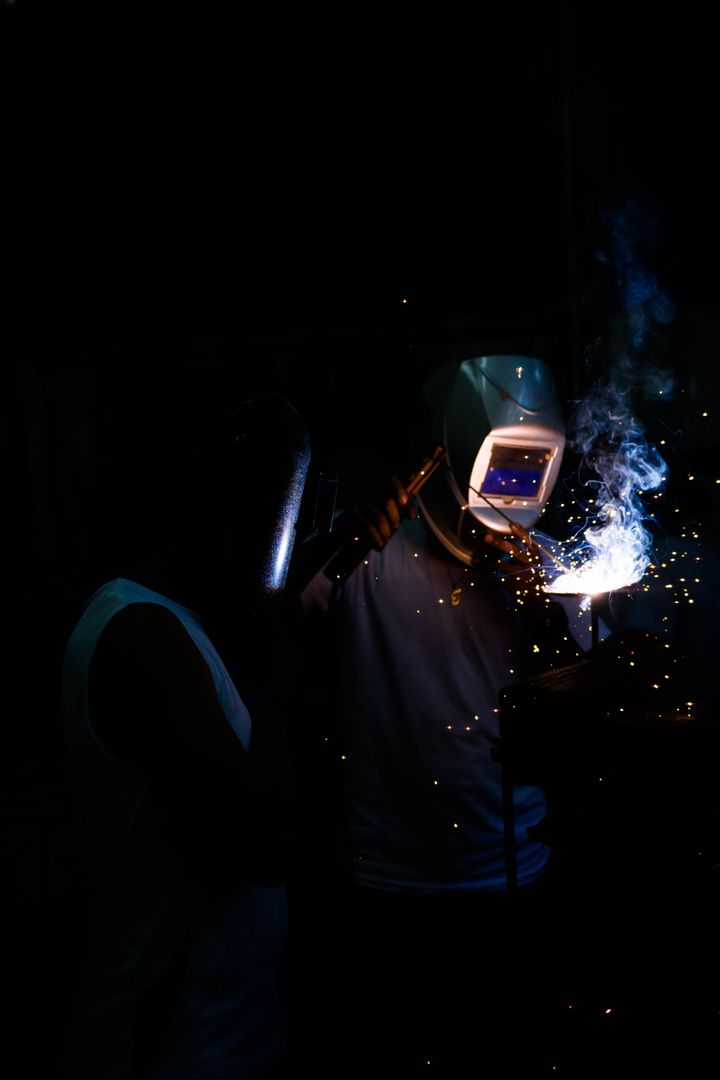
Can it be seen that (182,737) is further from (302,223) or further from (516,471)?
(302,223)

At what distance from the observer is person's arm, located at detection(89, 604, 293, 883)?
109 cm

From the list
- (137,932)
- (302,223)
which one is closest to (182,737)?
(137,932)

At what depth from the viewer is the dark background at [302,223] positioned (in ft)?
9.46

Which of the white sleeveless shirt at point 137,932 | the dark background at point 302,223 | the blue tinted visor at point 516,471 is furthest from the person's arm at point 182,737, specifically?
the dark background at point 302,223

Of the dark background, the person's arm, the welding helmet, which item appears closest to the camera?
the person's arm

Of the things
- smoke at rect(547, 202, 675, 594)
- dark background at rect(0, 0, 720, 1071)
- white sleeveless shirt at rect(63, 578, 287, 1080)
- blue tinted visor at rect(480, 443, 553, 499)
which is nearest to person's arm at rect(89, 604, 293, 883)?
white sleeveless shirt at rect(63, 578, 287, 1080)

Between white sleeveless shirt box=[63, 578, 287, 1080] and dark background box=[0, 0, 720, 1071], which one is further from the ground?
dark background box=[0, 0, 720, 1071]

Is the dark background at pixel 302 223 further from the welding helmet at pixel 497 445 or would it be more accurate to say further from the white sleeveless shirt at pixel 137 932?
the white sleeveless shirt at pixel 137 932

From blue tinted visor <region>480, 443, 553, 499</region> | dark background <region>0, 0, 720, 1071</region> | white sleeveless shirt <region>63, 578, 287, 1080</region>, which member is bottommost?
white sleeveless shirt <region>63, 578, 287, 1080</region>

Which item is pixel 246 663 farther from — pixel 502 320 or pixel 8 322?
pixel 8 322

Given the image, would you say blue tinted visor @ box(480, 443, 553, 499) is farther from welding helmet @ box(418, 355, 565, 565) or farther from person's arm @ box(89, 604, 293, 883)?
person's arm @ box(89, 604, 293, 883)

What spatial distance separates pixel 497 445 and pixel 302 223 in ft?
6.07

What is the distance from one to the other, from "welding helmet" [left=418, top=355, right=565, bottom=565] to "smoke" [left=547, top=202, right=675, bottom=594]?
0.20 metres

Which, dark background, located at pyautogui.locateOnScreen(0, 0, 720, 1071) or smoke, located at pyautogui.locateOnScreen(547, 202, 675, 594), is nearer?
smoke, located at pyautogui.locateOnScreen(547, 202, 675, 594)
